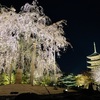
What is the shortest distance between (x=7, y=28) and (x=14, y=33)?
3.36 feet

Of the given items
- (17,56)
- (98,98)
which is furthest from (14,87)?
(98,98)

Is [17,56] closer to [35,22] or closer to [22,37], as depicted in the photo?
[22,37]

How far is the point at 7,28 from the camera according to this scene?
2158cm

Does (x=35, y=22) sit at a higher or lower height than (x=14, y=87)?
higher

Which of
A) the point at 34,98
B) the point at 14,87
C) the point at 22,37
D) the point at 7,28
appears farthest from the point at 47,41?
the point at 34,98

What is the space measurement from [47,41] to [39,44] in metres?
0.91

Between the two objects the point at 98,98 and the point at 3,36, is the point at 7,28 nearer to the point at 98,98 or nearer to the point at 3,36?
the point at 3,36

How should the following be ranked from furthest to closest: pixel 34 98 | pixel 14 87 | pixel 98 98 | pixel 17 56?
pixel 17 56 < pixel 14 87 < pixel 98 98 < pixel 34 98

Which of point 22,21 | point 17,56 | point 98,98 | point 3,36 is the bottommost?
point 98,98

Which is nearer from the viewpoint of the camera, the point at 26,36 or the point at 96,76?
the point at 26,36

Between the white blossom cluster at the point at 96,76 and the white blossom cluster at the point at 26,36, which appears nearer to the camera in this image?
the white blossom cluster at the point at 26,36

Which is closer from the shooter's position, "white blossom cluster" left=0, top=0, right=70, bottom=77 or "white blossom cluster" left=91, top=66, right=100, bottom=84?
"white blossom cluster" left=0, top=0, right=70, bottom=77

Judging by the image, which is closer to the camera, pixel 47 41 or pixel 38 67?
pixel 47 41

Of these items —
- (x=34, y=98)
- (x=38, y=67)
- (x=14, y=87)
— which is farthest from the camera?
(x=38, y=67)
